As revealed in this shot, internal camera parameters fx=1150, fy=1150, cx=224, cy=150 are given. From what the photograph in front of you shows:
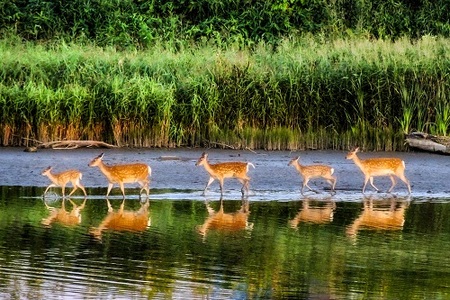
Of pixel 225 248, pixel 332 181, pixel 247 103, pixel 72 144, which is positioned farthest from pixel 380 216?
pixel 72 144

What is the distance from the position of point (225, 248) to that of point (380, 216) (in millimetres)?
3002

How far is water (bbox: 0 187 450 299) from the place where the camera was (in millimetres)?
9273

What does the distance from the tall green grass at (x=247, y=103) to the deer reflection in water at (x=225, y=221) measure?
231 inches

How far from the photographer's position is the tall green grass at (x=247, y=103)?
65.0 feet

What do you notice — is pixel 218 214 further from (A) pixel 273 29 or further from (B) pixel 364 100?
(A) pixel 273 29

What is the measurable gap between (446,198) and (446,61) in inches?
221

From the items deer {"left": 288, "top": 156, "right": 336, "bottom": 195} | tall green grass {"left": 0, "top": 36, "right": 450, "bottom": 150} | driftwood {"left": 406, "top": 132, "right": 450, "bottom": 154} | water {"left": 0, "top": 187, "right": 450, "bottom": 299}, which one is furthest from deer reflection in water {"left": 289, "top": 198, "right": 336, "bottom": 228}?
tall green grass {"left": 0, "top": 36, "right": 450, "bottom": 150}

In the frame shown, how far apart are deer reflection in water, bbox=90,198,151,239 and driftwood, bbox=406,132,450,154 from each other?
6.65 metres

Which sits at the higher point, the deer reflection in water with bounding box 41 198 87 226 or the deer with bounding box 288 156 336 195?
the deer with bounding box 288 156 336 195

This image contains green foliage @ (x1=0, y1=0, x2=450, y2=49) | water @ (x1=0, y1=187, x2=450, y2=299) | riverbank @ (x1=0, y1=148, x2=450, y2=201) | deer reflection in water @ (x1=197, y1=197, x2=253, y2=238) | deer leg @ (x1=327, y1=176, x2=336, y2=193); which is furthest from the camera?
green foliage @ (x1=0, y1=0, x2=450, y2=49)

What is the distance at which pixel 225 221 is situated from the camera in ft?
42.7

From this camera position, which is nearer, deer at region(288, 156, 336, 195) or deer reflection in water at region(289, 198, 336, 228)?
deer reflection in water at region(289, 198, 336, 228)

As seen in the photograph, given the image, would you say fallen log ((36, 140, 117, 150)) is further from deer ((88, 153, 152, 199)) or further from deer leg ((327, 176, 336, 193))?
deer leg ((327, 176, 336, 193))

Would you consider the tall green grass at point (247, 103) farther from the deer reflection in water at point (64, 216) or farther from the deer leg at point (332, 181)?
the deer reflection in water at point (64, 216)
